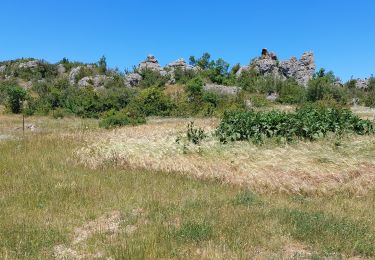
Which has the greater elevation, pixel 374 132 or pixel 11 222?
pixel 374 132

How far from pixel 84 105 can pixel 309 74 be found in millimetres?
43717

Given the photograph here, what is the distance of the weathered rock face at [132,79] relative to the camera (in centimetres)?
5994

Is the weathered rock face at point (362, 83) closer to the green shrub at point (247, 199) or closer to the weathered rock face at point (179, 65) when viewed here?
the weathered rock face at point (179, 65)

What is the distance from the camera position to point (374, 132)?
1545cm

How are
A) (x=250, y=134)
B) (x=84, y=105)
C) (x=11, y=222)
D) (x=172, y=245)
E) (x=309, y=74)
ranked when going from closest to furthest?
1. (x=172, y=245)
2. (x=11, y=222)
3. (x=250, y=134)
4. (x=84, y=105)
5. (x=309, y=74)

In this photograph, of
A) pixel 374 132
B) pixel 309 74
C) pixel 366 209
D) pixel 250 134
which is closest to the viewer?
pixel 366 209

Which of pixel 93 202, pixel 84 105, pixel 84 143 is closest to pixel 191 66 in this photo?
pixel 84 105

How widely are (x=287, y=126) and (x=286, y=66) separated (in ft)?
188

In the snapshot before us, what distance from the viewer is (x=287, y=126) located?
14398 millimetres

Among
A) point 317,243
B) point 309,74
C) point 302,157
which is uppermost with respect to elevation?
point 309,74

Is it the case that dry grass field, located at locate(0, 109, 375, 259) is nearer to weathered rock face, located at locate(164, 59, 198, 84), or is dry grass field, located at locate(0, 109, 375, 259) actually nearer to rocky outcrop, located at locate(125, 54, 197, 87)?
rocky outcrop, located at locate(125, 54, 197, 87)

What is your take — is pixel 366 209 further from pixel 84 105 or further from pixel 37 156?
pixel 84 105

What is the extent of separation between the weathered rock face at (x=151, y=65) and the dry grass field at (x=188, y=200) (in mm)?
51592

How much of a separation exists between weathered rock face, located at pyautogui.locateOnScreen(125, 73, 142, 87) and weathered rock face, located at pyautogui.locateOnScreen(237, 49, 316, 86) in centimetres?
1594
